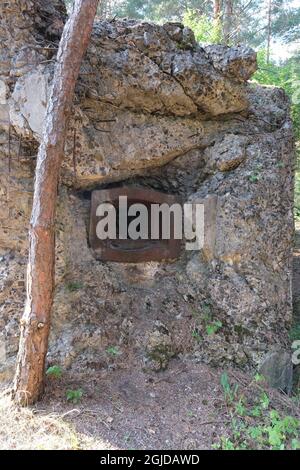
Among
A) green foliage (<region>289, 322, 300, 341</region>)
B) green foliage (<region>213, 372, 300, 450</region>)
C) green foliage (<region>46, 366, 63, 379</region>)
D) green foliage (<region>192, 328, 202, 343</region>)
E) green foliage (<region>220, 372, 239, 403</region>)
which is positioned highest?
green foliage (<region>192, 328, 202, 343</region>)

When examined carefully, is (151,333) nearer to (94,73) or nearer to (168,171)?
(168,171)

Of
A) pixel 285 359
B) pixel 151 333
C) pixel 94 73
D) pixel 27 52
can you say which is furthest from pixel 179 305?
pixel 27 52

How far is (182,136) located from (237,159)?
79cm

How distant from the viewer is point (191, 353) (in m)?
4.09

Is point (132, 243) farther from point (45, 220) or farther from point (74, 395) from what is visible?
point (74, 395)

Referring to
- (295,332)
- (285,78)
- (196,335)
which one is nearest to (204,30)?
(285,78)

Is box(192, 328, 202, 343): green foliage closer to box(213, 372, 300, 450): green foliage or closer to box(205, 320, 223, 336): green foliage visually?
box(205, 320, 223, 336): green foliage

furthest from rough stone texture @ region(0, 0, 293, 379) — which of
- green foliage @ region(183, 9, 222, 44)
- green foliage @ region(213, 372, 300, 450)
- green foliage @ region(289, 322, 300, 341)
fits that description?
green foliage @ region(183, 9, 222, 44)

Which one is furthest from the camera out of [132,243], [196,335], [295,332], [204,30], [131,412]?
[204,30]

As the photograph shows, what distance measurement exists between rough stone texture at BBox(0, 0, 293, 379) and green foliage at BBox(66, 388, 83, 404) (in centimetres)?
34

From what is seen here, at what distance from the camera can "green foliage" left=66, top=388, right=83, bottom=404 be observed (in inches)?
128

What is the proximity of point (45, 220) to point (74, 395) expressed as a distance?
5.24ft

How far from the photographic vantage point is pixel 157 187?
502 centimetres

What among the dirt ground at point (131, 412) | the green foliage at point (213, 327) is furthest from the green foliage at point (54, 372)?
the green foliage at point (213, 327)
